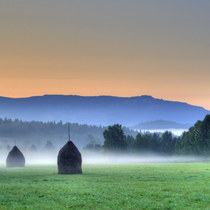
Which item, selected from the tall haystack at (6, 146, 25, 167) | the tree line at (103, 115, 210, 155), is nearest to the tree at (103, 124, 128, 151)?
the tree line at (103, 115, 210, 155)

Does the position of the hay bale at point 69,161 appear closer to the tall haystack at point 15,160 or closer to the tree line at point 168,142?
the tall haystack at point 15,160

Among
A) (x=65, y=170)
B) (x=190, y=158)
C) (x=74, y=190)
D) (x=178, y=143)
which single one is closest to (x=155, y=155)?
(x=178, y=143)

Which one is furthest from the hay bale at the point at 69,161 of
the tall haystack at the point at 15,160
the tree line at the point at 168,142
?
the tree line at the point at 168,142

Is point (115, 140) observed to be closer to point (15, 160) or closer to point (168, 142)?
point (168, 142)

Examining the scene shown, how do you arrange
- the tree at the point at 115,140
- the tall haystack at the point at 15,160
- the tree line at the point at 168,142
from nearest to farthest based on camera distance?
1. the tall haystack at the point at 15,160
2. the tree line at the point at 168,142
3. the tree at the point at 115,140

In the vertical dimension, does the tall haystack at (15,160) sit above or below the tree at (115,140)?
below

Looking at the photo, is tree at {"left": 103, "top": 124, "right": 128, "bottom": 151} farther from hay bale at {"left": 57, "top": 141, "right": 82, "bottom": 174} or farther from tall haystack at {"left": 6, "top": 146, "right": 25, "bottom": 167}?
hay bale at {"left": 57, "top": 141, "right": 82, "bottom": 174}

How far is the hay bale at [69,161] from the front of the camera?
53938 mm

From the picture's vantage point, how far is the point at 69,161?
54.1 m

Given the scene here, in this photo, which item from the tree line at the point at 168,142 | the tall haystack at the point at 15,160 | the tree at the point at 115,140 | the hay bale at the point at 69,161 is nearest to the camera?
the hay bale at the point at 69,161

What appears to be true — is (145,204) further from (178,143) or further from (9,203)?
(178,143)

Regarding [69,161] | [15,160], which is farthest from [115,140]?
[69,161]

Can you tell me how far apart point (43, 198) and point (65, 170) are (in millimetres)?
27198

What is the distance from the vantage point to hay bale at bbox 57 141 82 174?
5394 cm
